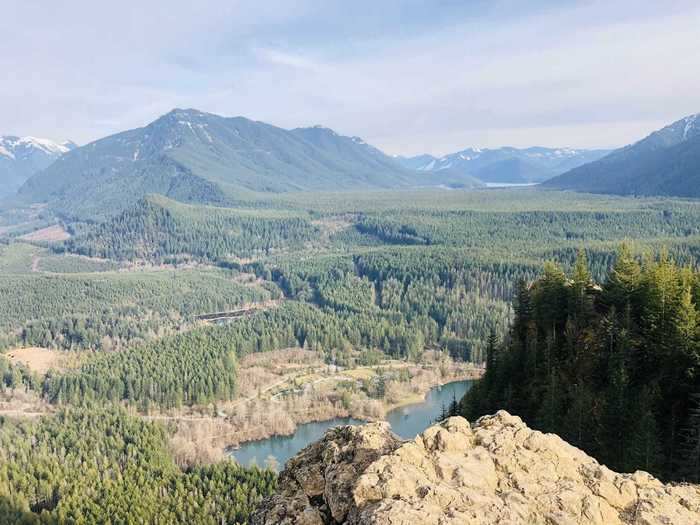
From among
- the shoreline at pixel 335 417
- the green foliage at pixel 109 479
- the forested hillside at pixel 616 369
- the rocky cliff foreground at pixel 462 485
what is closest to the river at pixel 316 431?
the shoreline at pixel 335 417

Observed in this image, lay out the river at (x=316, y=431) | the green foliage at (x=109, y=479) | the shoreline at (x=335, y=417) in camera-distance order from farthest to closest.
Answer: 1. the shoreline at (x=335, y=417)
2. the river at (x=316, y=431)
3. the green foliage at (x=109, y=479)

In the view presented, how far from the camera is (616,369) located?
37500 millimetres

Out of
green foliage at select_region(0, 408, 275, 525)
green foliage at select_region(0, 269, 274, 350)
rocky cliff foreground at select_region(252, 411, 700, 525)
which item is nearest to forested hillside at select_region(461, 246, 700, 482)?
rocky cliff foreground at select_region(252, 411, 700, 525)

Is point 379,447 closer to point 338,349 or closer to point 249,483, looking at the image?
point 249,483

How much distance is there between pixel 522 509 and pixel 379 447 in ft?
11.5

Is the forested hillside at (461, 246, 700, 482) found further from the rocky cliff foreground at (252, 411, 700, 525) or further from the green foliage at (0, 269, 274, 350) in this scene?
the green foliage at (0, 269, 274, 350)

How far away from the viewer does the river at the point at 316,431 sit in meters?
84.0

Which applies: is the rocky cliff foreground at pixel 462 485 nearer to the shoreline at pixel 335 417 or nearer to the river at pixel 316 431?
the river at pixel 316 431

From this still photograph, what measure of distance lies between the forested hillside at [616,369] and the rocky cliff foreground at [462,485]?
21.8 meters

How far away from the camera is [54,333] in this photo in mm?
144000

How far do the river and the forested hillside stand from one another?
34.3 metres

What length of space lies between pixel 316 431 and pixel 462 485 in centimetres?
8368

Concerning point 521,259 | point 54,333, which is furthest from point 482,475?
point 521,259

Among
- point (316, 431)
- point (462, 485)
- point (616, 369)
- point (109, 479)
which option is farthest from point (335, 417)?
point (462, 485)
